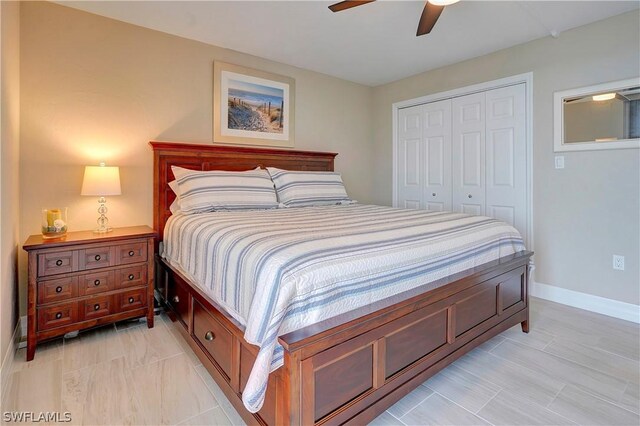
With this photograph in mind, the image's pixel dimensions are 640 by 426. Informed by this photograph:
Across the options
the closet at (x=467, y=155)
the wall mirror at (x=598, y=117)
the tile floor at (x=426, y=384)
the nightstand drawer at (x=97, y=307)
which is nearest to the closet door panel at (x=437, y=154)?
the closet at (x=467, y=155)

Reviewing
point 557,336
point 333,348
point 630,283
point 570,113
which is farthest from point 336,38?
point 630,283

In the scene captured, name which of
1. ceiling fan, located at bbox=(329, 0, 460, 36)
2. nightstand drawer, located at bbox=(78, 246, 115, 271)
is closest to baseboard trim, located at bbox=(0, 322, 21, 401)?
nightstand drawer, located at bbox=(78, 246, 115, 271)

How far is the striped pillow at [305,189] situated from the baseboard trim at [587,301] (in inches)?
83.0

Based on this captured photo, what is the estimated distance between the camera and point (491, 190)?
3582mm

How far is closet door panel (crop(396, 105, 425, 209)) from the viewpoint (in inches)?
167

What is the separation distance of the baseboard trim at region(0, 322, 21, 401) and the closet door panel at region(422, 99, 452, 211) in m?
4.03

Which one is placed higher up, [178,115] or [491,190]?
[178,115]

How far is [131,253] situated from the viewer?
2424 millimetres

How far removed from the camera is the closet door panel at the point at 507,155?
3320mm

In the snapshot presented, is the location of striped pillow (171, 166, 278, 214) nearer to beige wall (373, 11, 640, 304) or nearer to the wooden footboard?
the wooden footboard

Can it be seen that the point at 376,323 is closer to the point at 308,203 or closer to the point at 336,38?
the point at 308,203

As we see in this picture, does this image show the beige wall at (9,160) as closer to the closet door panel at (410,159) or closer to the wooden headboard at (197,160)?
the wooden headboard at (197,160)

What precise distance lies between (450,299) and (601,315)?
1.99 m

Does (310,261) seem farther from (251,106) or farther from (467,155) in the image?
(467,155)
